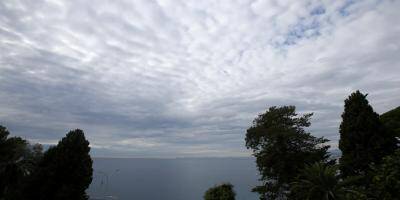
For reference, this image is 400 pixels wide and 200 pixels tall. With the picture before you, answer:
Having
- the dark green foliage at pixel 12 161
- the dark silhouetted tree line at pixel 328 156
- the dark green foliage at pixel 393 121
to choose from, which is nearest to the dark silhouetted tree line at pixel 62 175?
the dark green foliage at pixel 12 161

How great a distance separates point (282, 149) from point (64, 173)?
94.7 ft

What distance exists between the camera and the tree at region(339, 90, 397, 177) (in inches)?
1453

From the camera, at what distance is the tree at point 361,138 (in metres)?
36.9

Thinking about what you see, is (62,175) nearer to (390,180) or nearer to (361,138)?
(390,180)

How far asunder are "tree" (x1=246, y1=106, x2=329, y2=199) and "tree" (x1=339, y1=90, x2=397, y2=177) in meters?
7.49

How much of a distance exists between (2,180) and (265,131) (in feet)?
126

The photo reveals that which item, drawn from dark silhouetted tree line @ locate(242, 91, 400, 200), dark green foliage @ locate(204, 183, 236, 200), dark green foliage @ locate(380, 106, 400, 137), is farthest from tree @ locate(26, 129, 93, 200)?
dark green foliage @ locate(380, 106, 400, 137)

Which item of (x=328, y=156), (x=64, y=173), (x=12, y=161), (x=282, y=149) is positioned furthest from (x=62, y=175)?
(x=328, y=156)

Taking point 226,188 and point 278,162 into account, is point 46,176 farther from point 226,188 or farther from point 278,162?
point 278,162

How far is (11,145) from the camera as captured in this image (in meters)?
49.1

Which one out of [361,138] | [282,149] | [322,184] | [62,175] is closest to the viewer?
[322,184]

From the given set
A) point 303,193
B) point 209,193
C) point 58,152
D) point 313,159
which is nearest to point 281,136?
point 313,159

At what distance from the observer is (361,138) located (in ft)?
125

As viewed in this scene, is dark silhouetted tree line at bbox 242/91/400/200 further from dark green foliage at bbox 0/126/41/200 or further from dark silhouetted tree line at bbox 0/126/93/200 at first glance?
dark green foliage at bbox 0/126/41/200
